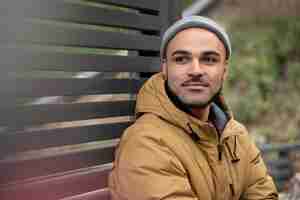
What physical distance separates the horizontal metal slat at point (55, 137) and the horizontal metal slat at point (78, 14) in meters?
0.44

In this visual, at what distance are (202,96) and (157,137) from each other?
11.3 inches

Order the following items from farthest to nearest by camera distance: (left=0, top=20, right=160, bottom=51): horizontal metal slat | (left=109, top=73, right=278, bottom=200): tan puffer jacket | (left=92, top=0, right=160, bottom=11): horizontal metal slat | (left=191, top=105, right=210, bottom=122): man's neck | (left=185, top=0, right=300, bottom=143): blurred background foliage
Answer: (left=185, top=0, right=300, bottom=143): blurred background foliage → (left=92, top=0, right=160, bottom=11): horizontal metal slat → (left=191, top=105, right=210, bottom=122): man's neck → (left=109, top=73, right=278, bottom=200): tan puffer jacket → (left=0, top=20, right=160, bottom=51): horizontal metal slat

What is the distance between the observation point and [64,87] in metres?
2.10

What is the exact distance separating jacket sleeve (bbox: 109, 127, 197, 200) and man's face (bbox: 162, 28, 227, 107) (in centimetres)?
27

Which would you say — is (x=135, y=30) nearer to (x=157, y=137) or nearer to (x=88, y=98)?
Answer: (x=88, y=98)

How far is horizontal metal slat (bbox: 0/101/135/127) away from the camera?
72.4 inches

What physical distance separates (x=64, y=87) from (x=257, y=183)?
3.50ft

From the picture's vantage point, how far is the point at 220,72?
86.9 inches

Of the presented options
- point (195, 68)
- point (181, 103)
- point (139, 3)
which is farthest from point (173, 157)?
point (139, 3)

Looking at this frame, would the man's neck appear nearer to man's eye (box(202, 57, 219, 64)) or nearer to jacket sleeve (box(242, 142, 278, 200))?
man's eye (box(202, 57, 219, 64))

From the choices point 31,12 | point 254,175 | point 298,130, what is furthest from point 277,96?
point 31,12

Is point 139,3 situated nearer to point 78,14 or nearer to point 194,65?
point 78,14

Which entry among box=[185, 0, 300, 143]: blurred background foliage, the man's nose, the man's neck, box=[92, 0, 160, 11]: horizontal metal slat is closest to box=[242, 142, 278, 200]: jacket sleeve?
the man's neck

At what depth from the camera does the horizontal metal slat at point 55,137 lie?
5.99ft
